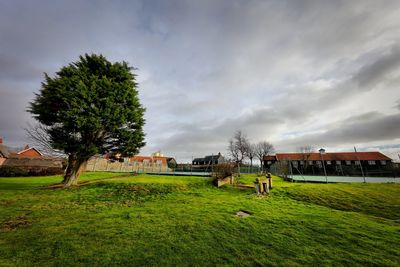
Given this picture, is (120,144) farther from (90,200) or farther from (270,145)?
(270,145)

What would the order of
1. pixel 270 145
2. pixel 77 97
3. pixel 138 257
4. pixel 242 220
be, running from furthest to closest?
pixel 270 145 → pixel 77 97 → pixel 242 220 → pixel 138 257

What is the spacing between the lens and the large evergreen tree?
11.9 metres

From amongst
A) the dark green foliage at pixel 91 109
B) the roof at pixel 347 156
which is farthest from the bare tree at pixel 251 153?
the dark green foliage at pixel 91 109

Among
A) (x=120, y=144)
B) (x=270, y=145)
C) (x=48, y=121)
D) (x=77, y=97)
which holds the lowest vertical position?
(x=120, y=144)

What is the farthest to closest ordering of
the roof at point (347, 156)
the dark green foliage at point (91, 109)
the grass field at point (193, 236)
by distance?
the roof at point (347, 156) → the dark green foliage at point (91, 109) → the grass field at point (193, 236)

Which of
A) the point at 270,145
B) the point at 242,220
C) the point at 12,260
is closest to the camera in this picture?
the point at 12,260

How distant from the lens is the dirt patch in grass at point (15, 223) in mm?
4957

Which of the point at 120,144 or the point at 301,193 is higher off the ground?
the point at 120,144

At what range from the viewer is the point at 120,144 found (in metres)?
14.2

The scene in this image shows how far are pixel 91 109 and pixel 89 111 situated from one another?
20cm

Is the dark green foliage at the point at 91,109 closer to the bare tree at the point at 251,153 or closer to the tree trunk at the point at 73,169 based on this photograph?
the tree trunk at the point at 73,169

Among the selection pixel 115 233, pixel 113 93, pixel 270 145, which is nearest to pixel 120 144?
pixel 113 93

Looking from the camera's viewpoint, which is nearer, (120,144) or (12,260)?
(12,260)

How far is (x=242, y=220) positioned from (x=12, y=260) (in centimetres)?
588
